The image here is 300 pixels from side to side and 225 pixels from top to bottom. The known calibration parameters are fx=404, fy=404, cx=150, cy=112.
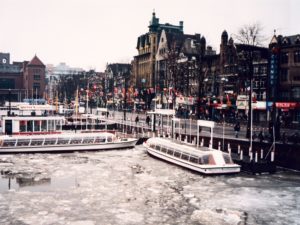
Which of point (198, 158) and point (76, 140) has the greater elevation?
point (76, 140)

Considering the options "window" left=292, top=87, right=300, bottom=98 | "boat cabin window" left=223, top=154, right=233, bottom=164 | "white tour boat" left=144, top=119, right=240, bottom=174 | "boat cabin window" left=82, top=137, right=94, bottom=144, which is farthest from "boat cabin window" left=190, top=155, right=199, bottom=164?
"window" left=292, top=87, right=300, bottom=98

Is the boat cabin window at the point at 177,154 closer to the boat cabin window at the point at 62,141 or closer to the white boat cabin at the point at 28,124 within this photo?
the boat cabin window at the point at 62,141

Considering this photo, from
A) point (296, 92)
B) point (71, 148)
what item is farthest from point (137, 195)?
point (296, 92)

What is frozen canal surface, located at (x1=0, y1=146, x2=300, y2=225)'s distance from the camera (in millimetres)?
22594

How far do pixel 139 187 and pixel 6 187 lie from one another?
9.86 metres

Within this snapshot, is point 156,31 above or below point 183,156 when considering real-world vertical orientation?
above

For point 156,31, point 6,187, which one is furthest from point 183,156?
point 156,31

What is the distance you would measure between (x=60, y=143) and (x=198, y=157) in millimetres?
19824

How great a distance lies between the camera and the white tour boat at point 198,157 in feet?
114

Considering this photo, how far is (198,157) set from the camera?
3628 centimetres

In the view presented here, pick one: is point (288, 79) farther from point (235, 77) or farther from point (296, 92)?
point (235, 77)

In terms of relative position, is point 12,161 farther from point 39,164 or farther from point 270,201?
point 270,201

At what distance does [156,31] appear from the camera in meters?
127

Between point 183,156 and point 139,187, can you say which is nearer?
point 139,187
